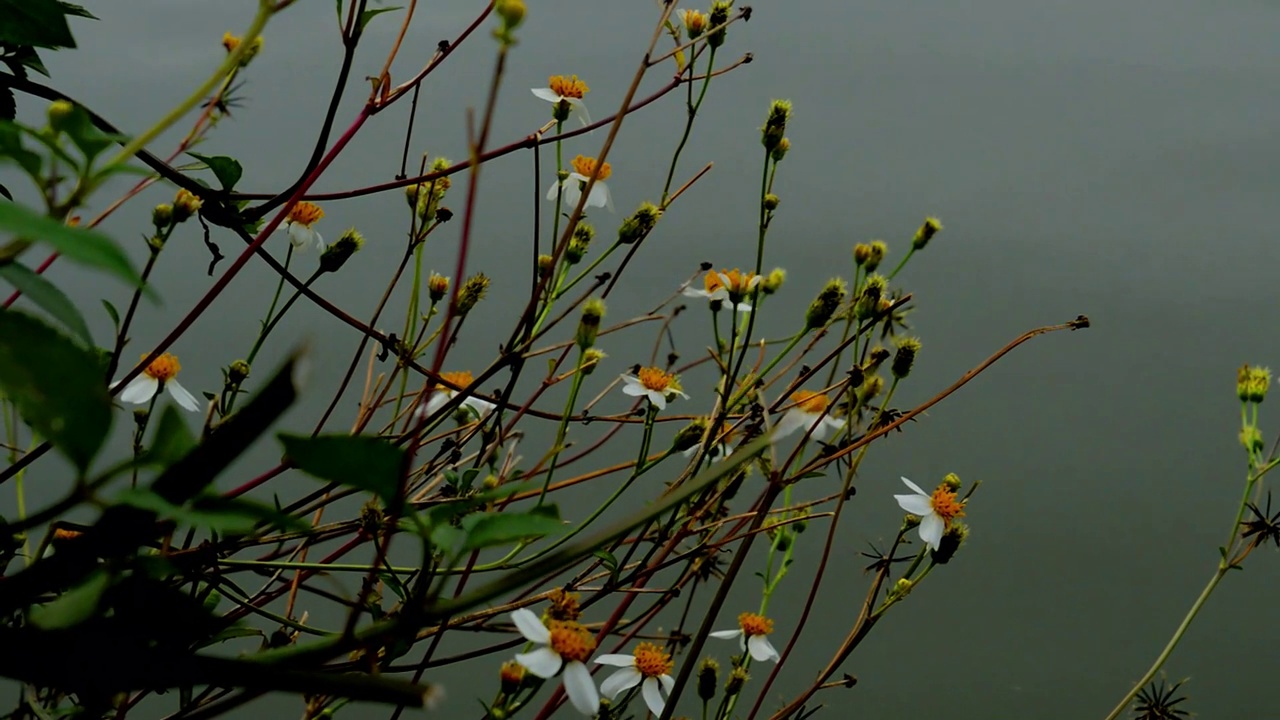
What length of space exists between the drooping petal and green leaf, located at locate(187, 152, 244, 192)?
0.28m

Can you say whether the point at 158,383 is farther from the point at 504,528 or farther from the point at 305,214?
the point at 504,528

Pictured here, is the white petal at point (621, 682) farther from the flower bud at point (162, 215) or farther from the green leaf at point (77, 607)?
the green leaf at point (77, 607)

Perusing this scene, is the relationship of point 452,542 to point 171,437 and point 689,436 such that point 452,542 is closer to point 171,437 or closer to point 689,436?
point 171,437

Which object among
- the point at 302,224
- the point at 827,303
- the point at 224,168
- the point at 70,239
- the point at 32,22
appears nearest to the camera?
the point at 70,239

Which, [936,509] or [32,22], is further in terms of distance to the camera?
[936,509]

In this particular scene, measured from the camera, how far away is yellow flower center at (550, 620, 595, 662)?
1.15 ft

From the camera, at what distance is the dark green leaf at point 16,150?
0.17m

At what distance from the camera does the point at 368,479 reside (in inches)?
5.4

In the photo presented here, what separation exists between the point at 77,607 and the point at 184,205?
0.38 m

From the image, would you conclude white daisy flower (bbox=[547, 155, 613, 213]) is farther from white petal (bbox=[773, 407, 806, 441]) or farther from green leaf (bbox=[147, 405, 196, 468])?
green leaf (bbox=[147, 405, 196, 468])

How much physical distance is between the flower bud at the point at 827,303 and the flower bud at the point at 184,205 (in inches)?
A: 11.2

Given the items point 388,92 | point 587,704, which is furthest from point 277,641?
point 388,92

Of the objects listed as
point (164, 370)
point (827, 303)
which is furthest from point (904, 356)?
point (164, 370)

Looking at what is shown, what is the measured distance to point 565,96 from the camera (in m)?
0.59
